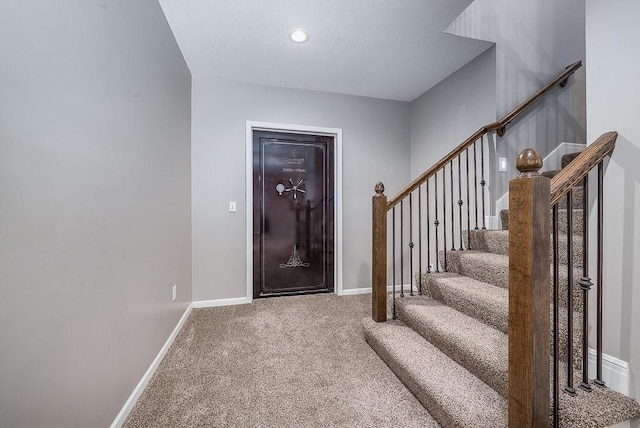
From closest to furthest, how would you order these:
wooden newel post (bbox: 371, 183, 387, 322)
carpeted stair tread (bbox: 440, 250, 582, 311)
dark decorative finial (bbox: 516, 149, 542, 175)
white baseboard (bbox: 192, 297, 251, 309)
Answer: dark decorative finial (bbox: 516, 149, 542, 175) < carpeted stair tread (bbox: 440, 250, 582, 311) < wooden newel post (bbox: 371, 183, 387, 322) < white baseboard (bbox: 192, 297, 251, 309)

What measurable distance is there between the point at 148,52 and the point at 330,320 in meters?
2.46

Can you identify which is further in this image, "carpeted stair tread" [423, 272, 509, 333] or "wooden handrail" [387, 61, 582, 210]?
"wooden handrail" [387, 61, 582, 210]

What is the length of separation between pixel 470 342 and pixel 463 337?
0.05m

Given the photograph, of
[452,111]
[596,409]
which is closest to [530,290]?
[596,409]

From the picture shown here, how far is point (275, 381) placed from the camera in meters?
1.65

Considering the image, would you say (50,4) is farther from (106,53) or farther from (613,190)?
(613,190)

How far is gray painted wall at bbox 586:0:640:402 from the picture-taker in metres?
1.15

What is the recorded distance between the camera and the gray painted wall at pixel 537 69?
241cm

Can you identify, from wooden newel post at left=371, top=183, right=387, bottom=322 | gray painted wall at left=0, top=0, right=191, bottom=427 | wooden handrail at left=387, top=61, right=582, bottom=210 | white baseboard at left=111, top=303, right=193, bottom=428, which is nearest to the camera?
gray painted wall at left=0, top=0, right=191, bottom=427

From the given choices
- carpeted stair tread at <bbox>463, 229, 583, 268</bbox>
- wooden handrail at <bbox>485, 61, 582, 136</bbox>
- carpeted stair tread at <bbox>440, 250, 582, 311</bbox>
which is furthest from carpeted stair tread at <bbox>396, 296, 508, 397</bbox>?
wooden handrail at <bbox>485, 61, 582, 136</bbox>

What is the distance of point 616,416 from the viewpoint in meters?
1.05

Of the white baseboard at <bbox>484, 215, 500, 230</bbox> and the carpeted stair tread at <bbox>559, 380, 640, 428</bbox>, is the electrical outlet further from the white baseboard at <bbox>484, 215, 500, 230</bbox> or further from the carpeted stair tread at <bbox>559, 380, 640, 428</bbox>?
the carpeted stair tread at <bbox>559, 380, 640, 428</bbox>

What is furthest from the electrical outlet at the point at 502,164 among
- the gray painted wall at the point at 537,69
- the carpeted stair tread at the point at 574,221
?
the carpeted stair tread at the point at 574,221

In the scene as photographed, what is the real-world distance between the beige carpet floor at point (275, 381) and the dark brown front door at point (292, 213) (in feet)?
2.32
